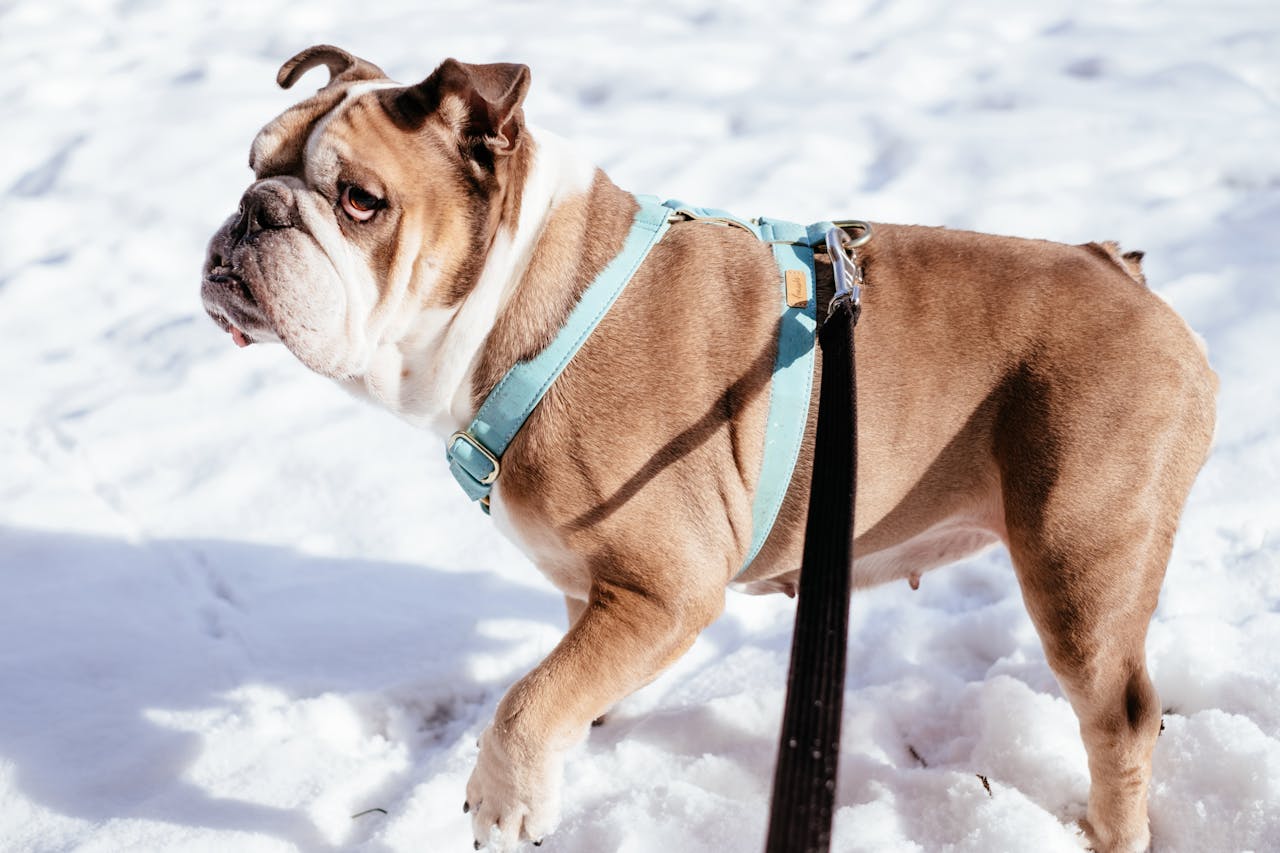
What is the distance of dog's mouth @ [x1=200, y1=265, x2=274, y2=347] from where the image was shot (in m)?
2.35

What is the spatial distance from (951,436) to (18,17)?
7914 mm

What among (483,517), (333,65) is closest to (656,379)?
(333,65)

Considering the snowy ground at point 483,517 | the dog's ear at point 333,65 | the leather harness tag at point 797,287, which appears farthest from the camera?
the snowy ground at point 483,517

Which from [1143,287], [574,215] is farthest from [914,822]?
[574,215]

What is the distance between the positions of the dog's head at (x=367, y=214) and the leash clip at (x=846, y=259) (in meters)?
0.76

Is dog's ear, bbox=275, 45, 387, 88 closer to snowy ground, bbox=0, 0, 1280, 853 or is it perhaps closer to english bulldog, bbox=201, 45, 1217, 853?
english bulldog, bbox=201, 45, 1217, 853

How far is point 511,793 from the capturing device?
2.38m

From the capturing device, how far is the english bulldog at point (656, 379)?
7.75ft

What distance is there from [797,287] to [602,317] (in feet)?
1.61

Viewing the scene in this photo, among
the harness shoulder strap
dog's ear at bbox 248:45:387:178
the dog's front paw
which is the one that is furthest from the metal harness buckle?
dog's ear at bbox 248:45:387:178

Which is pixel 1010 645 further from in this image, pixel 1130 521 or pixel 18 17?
pixel 18 17

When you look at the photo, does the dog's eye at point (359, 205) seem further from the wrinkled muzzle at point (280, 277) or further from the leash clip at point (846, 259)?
the leash clip at point (846, 259)

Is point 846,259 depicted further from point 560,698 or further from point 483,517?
point 483,517

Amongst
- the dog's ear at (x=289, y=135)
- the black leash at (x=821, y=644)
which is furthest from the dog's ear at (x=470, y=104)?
the black leash at (x=821, y=644)
